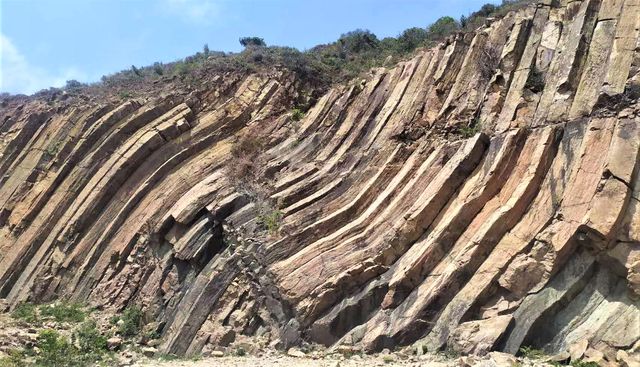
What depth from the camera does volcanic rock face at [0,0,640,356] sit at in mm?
11219

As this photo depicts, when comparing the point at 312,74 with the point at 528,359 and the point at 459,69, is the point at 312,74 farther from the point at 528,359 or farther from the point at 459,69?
the point at 528,359

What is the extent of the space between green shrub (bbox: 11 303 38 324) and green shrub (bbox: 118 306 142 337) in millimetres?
2618

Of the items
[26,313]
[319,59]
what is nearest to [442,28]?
[319,59]

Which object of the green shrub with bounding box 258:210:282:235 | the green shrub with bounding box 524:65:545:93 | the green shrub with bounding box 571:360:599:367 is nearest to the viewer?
the green shrub with bounding box 571:360:599:367

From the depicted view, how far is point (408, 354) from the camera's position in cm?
1148

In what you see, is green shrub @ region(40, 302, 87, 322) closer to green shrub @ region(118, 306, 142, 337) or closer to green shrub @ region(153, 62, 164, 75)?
green shrub @ region(118, 306, 142, 337)

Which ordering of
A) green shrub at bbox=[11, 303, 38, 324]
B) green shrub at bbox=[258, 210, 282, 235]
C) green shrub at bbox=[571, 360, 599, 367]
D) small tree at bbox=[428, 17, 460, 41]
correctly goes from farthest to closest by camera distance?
small tree at bbox=[428, 17, 460, 41] → green shrub at bbox=[11, 303, 38, 324] → green shrub at bbox=[258, 210, 282, 235] → green shrub at bbox=[571, 360, 599, 367]

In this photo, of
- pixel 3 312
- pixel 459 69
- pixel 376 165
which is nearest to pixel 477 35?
pixel 459 69

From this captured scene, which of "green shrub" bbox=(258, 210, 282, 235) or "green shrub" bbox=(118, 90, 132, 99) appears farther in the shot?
"green shrub" bbox=(118, 90, 132, 99)

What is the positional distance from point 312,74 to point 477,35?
7342 mm

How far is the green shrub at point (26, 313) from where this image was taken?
16.7 m

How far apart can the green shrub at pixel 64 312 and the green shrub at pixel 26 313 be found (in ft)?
0.86

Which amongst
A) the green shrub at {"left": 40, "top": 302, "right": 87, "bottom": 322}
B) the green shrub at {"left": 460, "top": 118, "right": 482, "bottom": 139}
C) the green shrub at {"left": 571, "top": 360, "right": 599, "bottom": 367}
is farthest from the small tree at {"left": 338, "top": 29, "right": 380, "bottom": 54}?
the green shrub at {"left": 571, "top": 360, "right": 599, "bottom": 367}

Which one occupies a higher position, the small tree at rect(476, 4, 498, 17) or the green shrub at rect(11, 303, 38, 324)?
the small tree at rect(476, 4, 498, 17)
